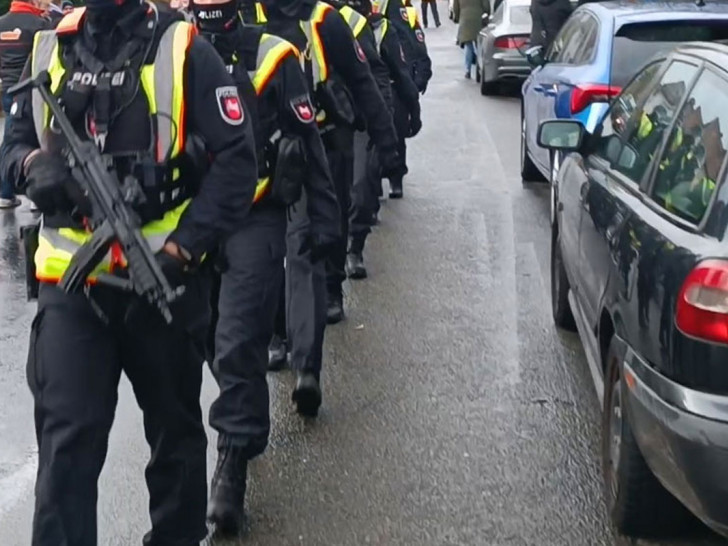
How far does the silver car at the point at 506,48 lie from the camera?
19953mm

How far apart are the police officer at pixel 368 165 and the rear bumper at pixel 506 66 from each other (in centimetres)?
1070

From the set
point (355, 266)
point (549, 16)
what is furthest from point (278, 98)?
point (549, 16)

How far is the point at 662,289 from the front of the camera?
3.90 metres

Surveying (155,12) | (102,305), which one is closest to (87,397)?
(102,305)

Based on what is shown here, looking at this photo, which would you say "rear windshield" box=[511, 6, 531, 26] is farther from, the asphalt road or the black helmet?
the black helmet

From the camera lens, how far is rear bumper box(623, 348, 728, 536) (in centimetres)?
364

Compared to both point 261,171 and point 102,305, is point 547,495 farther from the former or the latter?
point 102,305

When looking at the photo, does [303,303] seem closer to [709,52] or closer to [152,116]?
[709,52]

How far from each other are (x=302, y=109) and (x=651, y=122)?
128 centimetres

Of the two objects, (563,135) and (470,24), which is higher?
(563,135)

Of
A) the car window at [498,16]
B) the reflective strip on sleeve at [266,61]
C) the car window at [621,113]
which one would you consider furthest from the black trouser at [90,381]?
the car window at [498,16]

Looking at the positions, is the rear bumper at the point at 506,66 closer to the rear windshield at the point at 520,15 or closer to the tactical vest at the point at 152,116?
the rear windshield at the point at 520,15

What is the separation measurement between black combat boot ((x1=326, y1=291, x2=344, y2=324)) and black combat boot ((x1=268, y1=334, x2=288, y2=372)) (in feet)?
2.99

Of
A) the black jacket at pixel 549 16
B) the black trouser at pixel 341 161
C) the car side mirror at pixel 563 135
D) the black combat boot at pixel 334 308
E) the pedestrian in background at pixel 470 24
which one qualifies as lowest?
the pedestrian in background at pixel 470 24
